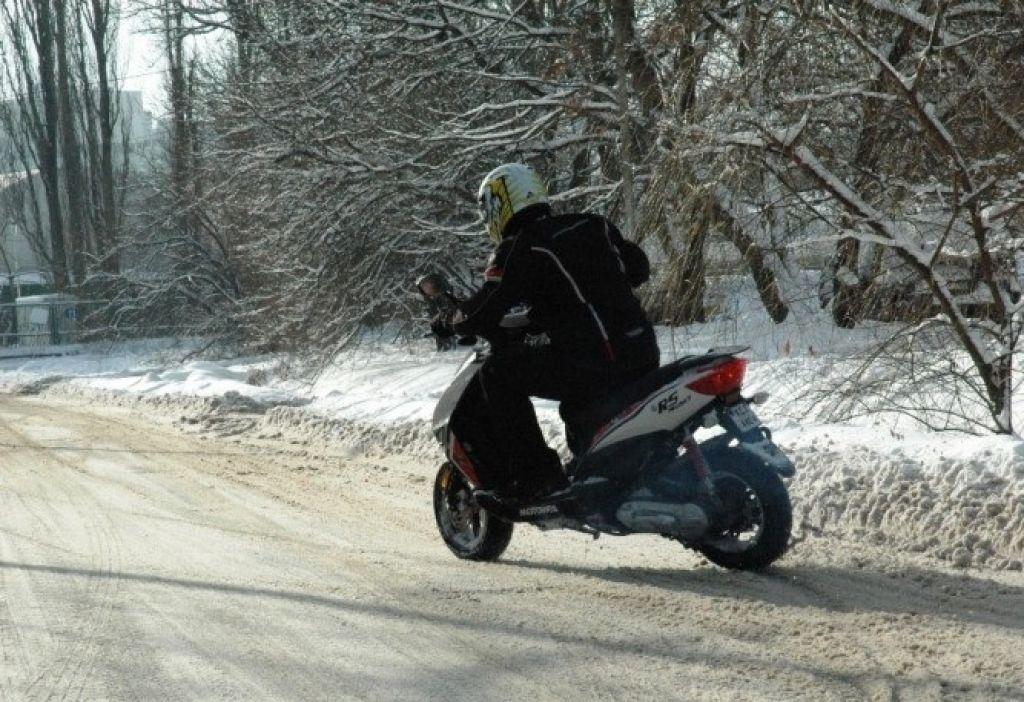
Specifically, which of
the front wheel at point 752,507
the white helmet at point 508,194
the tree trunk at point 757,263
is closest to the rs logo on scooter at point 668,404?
the front wheel at point 752,507

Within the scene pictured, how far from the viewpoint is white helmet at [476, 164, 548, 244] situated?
5.91 m

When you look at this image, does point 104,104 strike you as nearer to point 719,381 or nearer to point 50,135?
point 50,135

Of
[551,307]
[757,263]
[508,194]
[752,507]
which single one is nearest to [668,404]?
[752,507]

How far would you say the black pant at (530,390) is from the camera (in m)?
5.82

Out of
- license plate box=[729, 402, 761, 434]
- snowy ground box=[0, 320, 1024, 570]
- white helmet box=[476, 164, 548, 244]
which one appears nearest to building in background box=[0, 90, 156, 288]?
snowy ground box=[0, 320, 1024, 570]

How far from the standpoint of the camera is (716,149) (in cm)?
891

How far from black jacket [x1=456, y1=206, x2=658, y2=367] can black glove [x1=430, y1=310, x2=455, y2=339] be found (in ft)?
0.97

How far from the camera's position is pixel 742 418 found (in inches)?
218

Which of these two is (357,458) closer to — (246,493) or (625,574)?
(246,493)

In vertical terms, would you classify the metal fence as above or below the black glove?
below

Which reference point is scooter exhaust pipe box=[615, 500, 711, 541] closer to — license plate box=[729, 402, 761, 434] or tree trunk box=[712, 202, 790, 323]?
license plate box=[729, 402, 761, 434]

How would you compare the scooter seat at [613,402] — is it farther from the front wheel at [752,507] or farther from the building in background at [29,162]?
the building in background at [29,162]

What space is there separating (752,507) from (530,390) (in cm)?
113

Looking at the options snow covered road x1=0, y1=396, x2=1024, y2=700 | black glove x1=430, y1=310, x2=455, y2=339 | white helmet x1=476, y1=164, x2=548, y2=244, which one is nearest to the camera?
snow covered road x1=0, y1=396, x2=1024, y2=700
